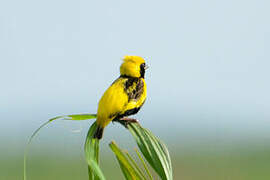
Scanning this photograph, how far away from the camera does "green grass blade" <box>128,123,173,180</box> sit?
63.4 inches

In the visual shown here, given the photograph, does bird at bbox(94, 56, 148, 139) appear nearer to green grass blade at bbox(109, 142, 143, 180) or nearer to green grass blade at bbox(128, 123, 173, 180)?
green grass blade at bbox(109, 142, 143, 180)

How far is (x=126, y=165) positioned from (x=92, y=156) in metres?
0.15

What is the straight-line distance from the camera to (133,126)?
1.78 meters

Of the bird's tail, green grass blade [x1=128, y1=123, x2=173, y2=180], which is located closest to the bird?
the bird's tail

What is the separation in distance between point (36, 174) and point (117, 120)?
10.5m

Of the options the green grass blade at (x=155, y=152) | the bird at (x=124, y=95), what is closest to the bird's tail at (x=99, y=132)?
the bird at (x=124, y=95)

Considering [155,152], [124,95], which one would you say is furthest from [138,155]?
[124,95]

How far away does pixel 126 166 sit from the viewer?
1723mm

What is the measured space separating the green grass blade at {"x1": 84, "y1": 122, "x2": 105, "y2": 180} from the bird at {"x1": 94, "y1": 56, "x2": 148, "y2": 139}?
0.03 meters

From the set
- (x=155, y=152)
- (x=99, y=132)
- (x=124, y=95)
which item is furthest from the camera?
(x=124, y=95)

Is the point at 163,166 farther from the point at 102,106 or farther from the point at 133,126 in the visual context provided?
the point at 102,106

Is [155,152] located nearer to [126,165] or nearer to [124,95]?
[126,165]

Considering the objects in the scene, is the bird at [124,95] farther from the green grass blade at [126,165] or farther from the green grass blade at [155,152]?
the green grass blade at [155,152]

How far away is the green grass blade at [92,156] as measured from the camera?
1583mm
